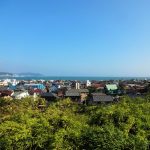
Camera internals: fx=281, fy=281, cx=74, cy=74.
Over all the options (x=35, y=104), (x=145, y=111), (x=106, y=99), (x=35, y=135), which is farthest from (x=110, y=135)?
(x=106, y=99)

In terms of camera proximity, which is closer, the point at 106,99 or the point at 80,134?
the point at 80,134

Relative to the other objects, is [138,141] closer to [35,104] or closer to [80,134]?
[80,134]

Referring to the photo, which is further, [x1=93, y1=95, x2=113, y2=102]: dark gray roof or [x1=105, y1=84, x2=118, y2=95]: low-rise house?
[x1=105, y1=84, x2=118, y2=95]: low-rise house

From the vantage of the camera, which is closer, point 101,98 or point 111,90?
point 101,98

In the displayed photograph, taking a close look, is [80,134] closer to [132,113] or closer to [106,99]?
[132,113]

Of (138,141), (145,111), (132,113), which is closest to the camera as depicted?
(138,141)

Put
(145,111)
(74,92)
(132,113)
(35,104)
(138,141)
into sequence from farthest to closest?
(74,92) → (35,104) → (145,111) → (132,113) → (138,141)

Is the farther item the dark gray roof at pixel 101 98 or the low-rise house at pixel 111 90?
the low-rise house at pixel 111 90

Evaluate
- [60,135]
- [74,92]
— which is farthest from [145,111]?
[74,92]

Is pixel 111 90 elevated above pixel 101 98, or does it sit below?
below
